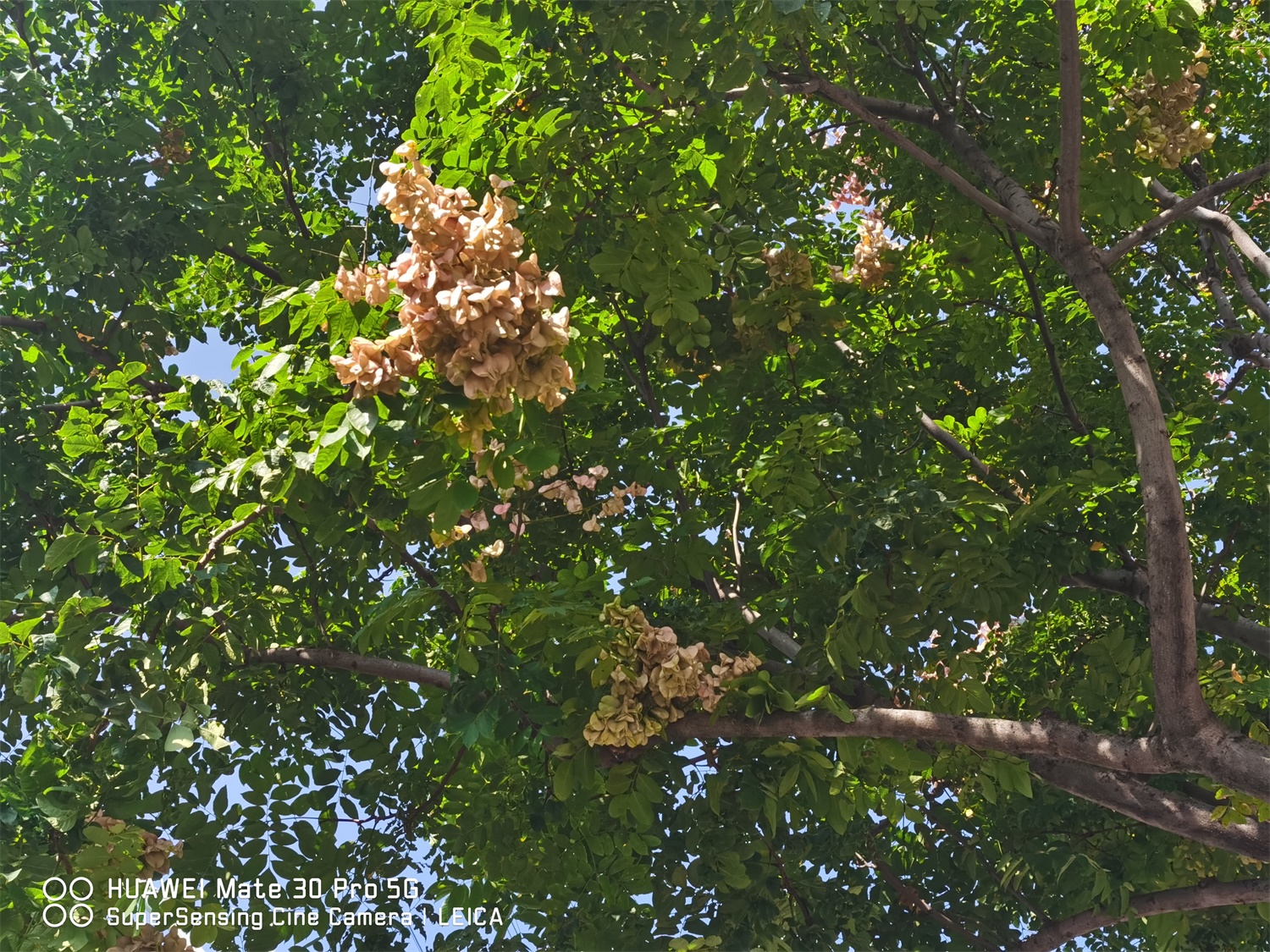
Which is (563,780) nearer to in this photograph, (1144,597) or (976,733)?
(976,733)

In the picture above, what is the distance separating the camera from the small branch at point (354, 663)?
4473mm

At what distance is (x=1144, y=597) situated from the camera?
456 cm

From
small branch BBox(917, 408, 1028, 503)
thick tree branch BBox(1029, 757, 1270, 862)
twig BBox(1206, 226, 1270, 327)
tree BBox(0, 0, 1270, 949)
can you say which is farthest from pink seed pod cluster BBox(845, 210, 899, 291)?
thick tree branch BBox(1029, 757, 1270, 862)

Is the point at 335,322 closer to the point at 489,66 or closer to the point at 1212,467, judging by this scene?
the point at 489,66

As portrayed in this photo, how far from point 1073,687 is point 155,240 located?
198 inches

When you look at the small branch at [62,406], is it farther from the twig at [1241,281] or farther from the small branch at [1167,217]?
the twig at [1241,281]

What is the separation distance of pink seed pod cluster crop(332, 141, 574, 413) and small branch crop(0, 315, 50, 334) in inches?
119

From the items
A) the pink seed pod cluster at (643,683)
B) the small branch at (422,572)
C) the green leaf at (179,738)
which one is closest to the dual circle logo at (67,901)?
the green leaf at (179,738)

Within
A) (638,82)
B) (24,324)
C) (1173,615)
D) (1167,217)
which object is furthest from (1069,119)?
(24,324)

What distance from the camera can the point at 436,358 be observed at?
278cm

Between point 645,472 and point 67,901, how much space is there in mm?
2660

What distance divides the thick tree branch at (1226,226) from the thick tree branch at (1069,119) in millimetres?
1033

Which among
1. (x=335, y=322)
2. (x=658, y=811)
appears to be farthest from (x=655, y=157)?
(x=658, y=811)

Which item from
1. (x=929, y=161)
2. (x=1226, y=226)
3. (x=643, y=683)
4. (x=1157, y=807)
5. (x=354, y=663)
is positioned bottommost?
(x=1157, y=807)
